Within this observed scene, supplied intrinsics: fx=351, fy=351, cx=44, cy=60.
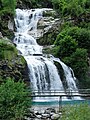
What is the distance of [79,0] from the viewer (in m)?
56.8

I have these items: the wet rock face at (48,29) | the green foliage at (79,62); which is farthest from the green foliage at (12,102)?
the wet rock face at (48,29)

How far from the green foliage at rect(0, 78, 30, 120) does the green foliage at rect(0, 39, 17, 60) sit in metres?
16.1

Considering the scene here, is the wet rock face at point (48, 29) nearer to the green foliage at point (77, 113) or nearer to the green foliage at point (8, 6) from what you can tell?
the green foliage at point (8, 6)

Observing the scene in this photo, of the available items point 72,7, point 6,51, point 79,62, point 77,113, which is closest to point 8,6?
point 72,7

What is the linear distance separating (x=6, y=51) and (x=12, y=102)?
1788cm

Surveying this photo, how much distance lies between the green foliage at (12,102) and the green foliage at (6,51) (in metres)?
16.1

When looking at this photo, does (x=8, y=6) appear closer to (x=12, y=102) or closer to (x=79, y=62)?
(x=79, y=62)

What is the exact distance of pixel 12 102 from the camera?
65.1 feet

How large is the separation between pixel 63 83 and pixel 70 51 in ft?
19.7

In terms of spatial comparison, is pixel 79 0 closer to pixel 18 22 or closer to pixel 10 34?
pixel 18 22

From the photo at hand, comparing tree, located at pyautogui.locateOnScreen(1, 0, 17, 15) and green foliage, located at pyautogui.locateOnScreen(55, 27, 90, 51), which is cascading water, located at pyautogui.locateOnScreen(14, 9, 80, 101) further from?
tree, located at pyautogui.locateOnScreen(1, 0, 17, 15)

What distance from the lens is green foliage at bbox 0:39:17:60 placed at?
1436 inches

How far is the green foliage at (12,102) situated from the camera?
1948 centimetres

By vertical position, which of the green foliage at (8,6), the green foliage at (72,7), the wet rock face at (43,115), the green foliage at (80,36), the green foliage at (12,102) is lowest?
the wet rock face at (43,115)
